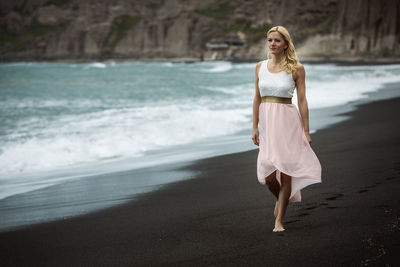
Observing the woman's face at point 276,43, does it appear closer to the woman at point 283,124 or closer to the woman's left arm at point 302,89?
the woman at point 283,124

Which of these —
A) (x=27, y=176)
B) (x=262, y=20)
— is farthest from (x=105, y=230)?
(x=262, y=20)

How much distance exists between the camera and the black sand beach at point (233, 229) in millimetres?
3318

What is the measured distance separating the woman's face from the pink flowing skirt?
1.42 feet

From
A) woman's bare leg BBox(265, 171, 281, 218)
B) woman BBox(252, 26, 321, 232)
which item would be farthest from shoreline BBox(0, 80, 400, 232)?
woman BBox(252, 26, 321, 232)

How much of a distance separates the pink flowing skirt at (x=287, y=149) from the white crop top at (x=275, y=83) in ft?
0.32

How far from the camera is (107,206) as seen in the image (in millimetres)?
5273

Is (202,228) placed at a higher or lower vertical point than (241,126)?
higher

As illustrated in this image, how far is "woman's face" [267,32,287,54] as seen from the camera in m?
3.72

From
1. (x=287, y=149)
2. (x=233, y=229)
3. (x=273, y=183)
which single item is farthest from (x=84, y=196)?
(x=287, y=149)

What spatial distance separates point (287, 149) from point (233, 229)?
842 millimetres

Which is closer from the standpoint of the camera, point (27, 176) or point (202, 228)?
point (202, 228)

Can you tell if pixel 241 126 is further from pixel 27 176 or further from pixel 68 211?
pixel 68 211

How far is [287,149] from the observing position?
12.3ft

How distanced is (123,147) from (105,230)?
219 inches
